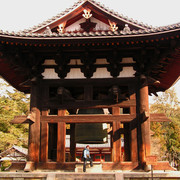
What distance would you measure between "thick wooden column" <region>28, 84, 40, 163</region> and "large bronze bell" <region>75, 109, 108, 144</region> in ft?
4.80

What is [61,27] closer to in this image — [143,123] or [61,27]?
[61,27]

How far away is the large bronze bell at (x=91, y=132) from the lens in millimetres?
8945

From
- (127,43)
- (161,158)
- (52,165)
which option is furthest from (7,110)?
(161,158)

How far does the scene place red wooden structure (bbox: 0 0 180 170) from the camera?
839cm

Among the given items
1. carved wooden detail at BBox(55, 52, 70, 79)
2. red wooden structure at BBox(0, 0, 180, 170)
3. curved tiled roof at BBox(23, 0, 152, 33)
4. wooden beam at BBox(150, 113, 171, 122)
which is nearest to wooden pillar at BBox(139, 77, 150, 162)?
red wooden structure at BBox(0, 0, 180, 170)

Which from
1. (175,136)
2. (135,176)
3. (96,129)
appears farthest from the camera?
(175,136)

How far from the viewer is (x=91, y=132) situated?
9.16 meters

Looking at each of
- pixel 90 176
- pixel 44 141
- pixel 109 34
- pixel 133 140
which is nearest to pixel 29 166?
pixel 44 141

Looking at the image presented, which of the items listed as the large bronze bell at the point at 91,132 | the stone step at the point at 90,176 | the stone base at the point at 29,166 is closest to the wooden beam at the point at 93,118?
the large bronze bell at the point at 91,132

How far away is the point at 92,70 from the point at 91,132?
2.36 metres

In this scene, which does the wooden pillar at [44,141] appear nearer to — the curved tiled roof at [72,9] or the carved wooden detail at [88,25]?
the curved tiled roof at [72,9]

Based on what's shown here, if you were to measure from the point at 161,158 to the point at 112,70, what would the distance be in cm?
2944

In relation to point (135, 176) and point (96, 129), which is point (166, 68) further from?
point (135, 176)

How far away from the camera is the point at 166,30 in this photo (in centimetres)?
793
